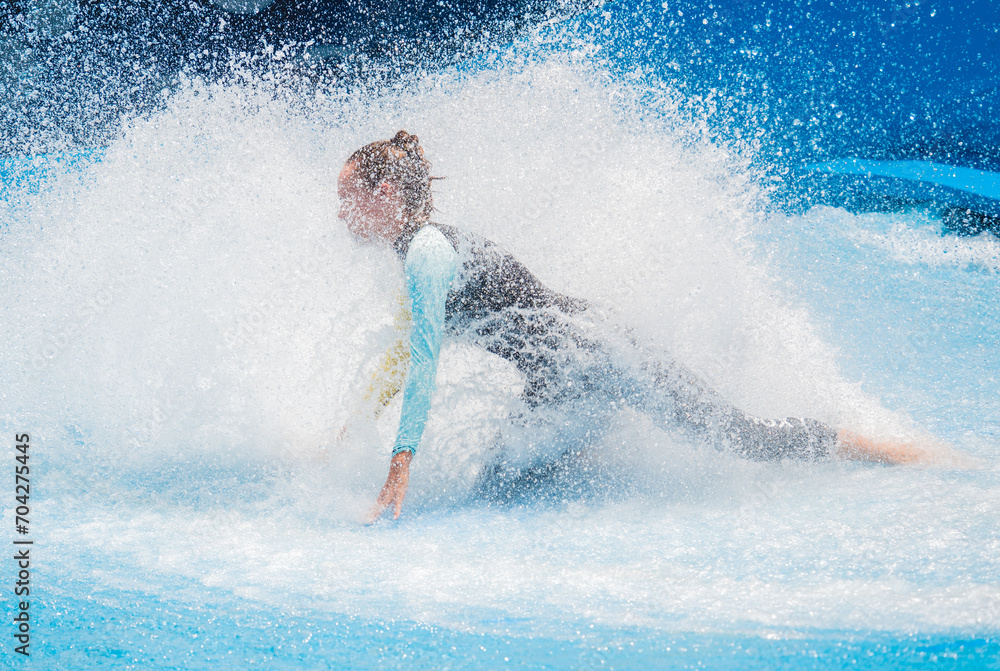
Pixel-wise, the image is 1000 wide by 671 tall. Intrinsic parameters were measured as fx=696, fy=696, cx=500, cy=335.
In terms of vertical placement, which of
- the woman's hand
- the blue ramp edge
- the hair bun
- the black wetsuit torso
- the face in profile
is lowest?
the woman's hand

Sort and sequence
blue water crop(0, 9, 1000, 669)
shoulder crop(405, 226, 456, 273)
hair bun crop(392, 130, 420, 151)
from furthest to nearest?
hair bun crop(392, 130, 420, 151) < shoulder crop(405, 226, 456, 273) < blue water crop(0, 9, 1000, 669)

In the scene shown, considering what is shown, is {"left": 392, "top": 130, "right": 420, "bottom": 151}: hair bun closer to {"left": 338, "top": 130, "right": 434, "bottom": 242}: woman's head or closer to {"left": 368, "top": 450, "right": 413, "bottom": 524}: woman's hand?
{"left": 338, "top": 130, "right": 434, "bottom": 242}: woman's head

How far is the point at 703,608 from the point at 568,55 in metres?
3.75

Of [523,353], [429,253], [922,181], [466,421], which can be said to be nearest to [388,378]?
[466,421]

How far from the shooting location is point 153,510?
2020 mm

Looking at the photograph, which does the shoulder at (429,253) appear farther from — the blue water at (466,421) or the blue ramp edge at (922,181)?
the blue ramp edge at (922,181)

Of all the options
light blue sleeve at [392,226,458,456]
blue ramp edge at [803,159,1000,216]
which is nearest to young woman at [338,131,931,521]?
light blue sleeve at [392,226,458,456]

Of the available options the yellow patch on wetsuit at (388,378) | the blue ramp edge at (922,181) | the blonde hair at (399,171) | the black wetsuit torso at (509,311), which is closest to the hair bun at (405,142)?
the blonde hair at (399,171)

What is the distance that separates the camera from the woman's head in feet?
5.90

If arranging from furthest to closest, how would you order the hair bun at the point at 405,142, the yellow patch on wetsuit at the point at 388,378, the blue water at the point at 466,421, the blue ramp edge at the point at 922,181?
the blue ramp edge at the point at 922,181 → the yellow patch on wetsuit at the point at 388,378 → the hair bun at the point at 405,142 → the blue water at the point at 466,421

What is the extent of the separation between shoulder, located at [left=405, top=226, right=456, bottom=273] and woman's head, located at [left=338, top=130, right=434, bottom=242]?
62 mm

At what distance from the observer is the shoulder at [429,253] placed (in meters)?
1.73

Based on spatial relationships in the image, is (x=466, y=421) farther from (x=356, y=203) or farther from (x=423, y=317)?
(x=356, y=203)

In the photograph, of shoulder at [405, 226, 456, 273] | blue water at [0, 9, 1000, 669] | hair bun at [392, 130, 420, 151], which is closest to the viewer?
blue water at [0, 9, 1000, 669]
